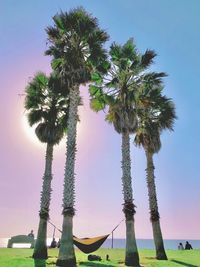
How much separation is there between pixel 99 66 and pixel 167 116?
6.39m

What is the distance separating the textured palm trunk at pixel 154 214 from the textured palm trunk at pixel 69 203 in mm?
7177

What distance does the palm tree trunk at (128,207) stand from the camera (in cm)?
1877

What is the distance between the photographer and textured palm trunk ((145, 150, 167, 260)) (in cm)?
2245

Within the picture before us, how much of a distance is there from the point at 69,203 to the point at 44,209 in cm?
519

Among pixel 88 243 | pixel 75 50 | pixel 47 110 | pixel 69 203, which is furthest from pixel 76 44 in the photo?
pixel 88 243

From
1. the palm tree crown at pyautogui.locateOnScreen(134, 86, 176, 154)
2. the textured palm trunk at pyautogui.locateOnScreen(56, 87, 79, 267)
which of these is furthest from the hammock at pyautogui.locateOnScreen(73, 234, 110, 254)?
the palm tree crown at pyautogui.locateOnScreen(134, 86, 176, 154)

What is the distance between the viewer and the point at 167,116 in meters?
25.3

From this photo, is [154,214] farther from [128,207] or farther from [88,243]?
[88,243]

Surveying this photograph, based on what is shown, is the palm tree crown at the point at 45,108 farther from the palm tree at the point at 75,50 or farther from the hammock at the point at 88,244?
the hammock at the point at 88,244

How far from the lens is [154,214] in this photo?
23406mm

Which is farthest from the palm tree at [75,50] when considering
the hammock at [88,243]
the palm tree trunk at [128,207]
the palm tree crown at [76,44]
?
the hammock at [88,243]

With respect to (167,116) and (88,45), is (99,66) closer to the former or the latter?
(88,45)

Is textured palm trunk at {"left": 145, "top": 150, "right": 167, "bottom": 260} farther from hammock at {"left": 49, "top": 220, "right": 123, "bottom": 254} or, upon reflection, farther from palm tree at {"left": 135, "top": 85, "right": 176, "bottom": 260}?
hammock at {"left": 49, "top": 220, "right": 123, "bottom": 254}

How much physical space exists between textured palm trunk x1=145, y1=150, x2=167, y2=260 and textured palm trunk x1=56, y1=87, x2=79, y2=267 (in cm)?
718
